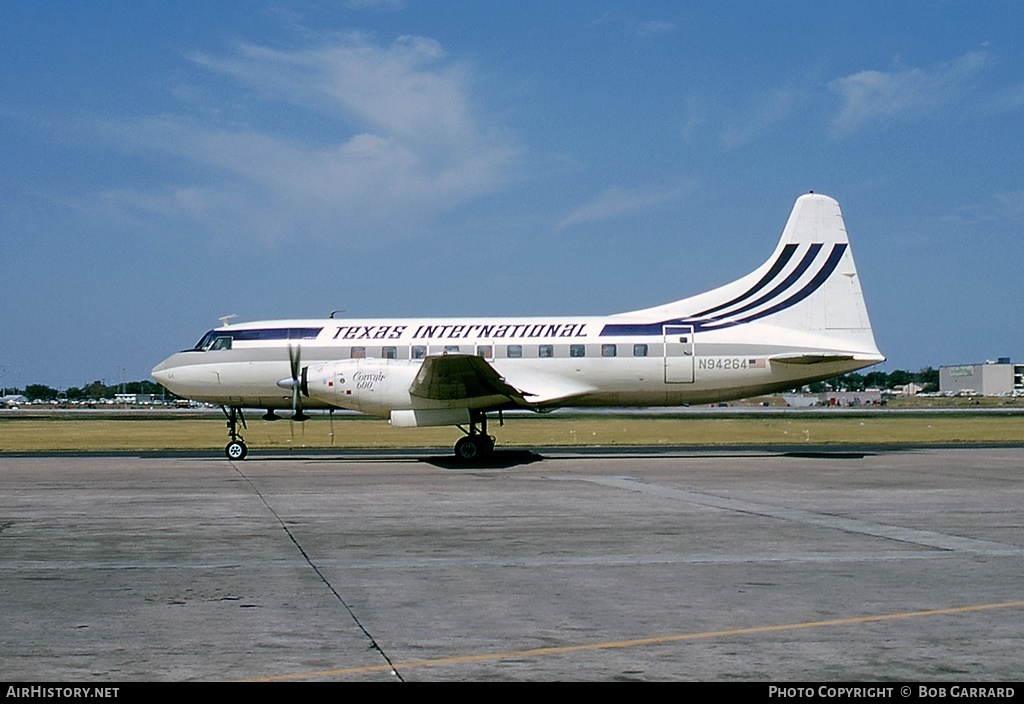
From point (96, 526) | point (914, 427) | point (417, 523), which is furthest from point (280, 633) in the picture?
point (914, 427)

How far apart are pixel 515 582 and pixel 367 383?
1741 cm

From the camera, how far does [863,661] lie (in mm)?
6082

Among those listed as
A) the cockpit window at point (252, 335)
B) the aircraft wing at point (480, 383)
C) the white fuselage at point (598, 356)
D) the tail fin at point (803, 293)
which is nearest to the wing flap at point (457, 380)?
the aircraft wing at point (480, 383)

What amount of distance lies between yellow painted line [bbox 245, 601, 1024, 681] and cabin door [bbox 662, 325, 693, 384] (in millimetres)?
19642

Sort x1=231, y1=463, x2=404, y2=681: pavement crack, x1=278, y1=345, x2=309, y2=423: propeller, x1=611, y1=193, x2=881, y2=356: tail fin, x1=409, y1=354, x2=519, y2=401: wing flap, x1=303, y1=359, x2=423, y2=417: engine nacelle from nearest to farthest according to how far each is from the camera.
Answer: x1=231, y1=463, x2=404, y2=681: pavement crack
x1=409, y1=354, x2=519, y2=401: wing flap
x1=303, y1=359, x2=423, y2=417: engine nacelle
x1=278, y1=345, x2=309, y2=423: propeller
x1=611, y1=193, x2=881, y2=356: tail fin

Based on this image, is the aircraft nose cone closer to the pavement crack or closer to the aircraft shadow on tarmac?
the aircraft shadow on tarmac

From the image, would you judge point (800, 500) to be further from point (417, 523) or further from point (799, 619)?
point (799, 619)

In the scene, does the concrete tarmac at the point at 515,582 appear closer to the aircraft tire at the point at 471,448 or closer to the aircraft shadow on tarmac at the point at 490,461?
the aircraft shadow on tarmac at the point at 490,461

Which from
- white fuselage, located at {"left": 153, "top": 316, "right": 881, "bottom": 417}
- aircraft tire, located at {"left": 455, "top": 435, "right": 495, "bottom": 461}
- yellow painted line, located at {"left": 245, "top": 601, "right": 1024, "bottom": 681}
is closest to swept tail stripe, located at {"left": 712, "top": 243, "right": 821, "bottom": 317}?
white fuselage, located at {"left": 153, "top": 316, "right": 881, "bottom": 417}

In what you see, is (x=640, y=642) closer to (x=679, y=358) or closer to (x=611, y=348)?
(x=611, y=348)

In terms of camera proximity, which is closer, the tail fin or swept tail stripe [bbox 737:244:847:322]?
the tail fin

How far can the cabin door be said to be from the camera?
27.5 meters

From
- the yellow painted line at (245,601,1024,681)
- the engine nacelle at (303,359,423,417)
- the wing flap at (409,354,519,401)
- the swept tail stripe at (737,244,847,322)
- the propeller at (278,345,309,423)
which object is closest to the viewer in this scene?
the yellow painted line at (245,601,1024,681)

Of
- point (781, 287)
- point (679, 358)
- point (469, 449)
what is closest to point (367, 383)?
point (469, 449)
